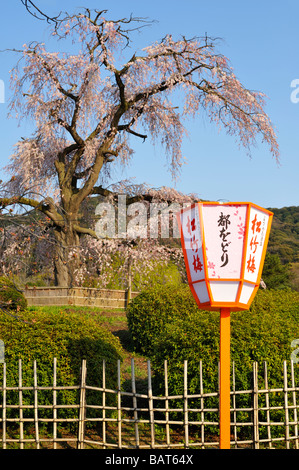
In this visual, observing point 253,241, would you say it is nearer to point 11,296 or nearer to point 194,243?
point 194,243

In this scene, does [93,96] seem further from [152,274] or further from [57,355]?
[57,355]

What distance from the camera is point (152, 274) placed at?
18.3m

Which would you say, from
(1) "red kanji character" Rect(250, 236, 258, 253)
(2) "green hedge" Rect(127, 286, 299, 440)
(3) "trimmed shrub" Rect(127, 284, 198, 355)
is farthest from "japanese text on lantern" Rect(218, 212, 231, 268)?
(3) "trimmed shrub" Rect(127, 284, 198, 355)

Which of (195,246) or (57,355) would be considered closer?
(195,246)

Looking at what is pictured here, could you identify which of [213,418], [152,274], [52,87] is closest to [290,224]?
[152,274]

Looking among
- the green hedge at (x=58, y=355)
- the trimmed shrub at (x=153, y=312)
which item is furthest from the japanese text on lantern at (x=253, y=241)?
the trimmed shrub at (x=153, y=312)

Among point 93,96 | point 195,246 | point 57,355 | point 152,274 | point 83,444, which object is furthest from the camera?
point 152,274

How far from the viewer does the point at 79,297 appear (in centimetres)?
1717

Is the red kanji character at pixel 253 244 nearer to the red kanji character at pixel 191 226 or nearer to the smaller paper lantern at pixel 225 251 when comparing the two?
the smaller paper lantern at pixel 225 251

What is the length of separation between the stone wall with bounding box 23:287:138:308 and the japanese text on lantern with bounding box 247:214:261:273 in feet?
40.2

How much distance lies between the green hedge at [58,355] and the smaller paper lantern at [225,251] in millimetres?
2843

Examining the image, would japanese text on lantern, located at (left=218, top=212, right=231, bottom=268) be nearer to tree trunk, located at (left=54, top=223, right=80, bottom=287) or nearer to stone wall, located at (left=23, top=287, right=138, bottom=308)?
tree trunk, located at (left=54, top=223, right=80, bottom=287)

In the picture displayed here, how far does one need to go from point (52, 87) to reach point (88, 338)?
1046 cm
